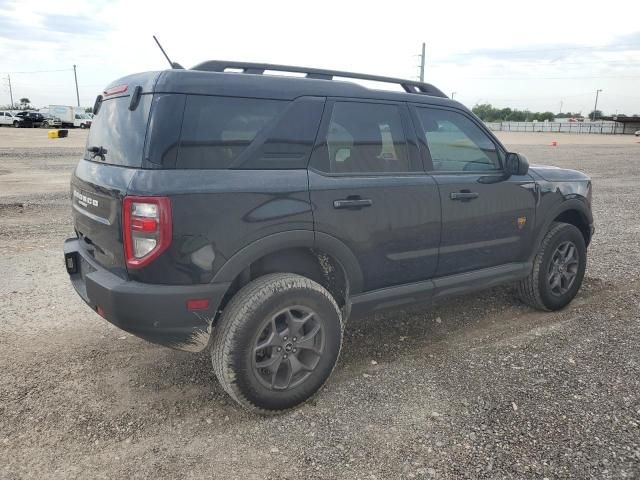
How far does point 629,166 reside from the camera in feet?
64.5

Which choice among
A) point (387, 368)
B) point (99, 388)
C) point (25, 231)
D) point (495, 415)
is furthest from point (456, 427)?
point (25, 231)

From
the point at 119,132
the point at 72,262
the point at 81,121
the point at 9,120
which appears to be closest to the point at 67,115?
the point at 81,121

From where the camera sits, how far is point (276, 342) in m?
2.97

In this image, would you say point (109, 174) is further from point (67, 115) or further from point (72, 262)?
point (67, 115)

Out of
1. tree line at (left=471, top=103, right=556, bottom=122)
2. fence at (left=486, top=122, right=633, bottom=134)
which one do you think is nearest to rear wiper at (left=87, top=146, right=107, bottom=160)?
fence at (left=486, top=122, right=633, bottom=134)

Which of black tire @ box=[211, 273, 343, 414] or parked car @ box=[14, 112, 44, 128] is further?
parked car @ box=[14, 112, 44, 128]

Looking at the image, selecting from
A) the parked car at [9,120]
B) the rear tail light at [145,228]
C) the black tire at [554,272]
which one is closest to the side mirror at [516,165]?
the black tire at [554,272]

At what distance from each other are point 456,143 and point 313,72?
127 centimetres

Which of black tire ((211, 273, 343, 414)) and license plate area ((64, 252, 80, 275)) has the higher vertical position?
license plate area ((64, 252, 80, 275))

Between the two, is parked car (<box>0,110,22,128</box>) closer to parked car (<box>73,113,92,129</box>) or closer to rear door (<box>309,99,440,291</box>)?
parked car (<box>73,113,92,129</box>)

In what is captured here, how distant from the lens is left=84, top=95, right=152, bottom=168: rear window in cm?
274

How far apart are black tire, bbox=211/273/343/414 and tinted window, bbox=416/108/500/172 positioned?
142 centimetres

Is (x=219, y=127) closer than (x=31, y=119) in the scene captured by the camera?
Yes

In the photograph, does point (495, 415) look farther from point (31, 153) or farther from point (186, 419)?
point (31, 153)
